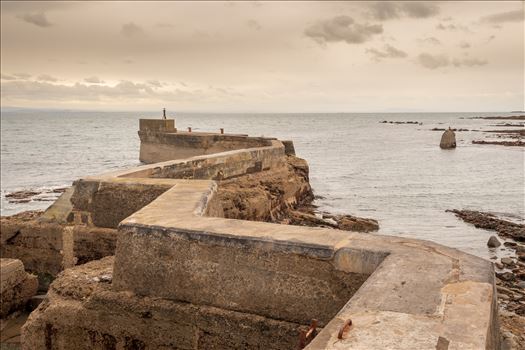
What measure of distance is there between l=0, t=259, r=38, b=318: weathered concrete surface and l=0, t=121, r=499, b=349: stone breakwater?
2.86 m

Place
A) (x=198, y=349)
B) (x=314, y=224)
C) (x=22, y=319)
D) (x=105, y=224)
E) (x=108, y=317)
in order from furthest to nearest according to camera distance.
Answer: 1. (x=314, y=224)
2. (x=22, y=319)
3. (x=105, y=224)
4. (x=108, y=317)
5. (x=198, y=349)

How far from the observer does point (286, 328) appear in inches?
148

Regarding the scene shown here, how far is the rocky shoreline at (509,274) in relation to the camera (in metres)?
3.73

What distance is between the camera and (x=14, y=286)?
770cm

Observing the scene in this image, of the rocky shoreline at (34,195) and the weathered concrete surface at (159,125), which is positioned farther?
the weathered concrete surface at (159,125)

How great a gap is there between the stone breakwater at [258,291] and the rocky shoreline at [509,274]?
0.68m

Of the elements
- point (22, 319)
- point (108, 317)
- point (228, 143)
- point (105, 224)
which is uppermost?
point (228, 143)

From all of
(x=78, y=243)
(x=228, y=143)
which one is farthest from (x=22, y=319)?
(x=228, y=143)

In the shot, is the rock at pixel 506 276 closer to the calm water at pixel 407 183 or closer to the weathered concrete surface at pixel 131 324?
the calm water at pixel 407 183

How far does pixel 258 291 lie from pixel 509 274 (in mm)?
8962

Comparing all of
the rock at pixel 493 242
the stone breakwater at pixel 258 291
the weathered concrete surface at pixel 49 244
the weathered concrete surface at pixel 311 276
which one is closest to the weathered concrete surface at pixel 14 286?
the weathered concrete surface at pixel 49 244

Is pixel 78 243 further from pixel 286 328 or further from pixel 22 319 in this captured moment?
pixel 286 328

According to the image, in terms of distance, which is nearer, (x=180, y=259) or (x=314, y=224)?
(x=180, y=259)

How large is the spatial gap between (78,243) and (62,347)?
2584 mm
